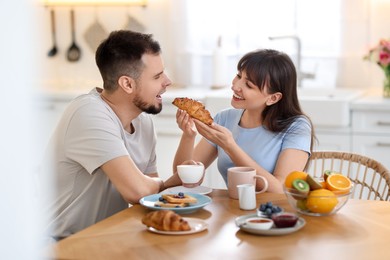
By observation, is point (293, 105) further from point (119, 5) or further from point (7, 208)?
point (119, 5)

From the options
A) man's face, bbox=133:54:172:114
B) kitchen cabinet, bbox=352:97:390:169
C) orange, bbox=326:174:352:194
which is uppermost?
man's face, bbox=133:54:172:114

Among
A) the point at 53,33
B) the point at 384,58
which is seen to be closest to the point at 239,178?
the point at 384,58

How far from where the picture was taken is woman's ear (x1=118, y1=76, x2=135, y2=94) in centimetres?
227

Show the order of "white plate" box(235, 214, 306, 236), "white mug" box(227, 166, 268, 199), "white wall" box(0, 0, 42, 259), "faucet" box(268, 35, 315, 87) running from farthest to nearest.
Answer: "faucet" box(268, 35, 315, 87), "white mug" box(227, 166, 268, 199), "white plate" box(235, 214, 306, 236), "white wall" box(0, 0, 42, 259)

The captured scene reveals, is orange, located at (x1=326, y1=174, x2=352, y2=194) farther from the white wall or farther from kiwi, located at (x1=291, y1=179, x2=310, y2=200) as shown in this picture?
the white wall

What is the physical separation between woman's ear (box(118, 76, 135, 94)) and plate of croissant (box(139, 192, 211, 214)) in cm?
48

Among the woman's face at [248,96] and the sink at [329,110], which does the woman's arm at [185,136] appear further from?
the sink at [329,110]

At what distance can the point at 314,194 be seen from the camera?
1760 mm

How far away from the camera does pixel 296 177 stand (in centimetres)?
178

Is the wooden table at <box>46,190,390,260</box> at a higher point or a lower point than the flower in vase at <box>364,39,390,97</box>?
lower

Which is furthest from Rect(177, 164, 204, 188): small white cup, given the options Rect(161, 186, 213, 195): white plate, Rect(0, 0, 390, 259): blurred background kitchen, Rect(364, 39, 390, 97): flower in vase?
Rect(364, 39, 390, 97): flower in vase

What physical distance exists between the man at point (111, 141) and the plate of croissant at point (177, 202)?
0.09 metres

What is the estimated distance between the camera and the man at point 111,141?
2020mm

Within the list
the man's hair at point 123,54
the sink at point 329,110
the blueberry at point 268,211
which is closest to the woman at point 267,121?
the man's hair at point 123,54
